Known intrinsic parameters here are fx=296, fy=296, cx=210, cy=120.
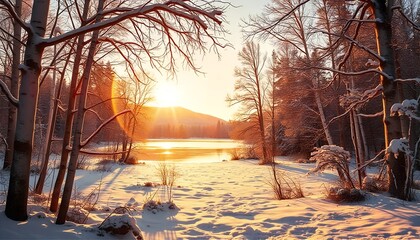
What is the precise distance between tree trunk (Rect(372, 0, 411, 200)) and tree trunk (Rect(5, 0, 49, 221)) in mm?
6279

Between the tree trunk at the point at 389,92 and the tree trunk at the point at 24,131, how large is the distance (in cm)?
628

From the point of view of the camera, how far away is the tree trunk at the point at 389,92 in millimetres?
6016

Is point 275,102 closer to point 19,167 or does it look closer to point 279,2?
point 279,2

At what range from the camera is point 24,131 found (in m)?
3.56

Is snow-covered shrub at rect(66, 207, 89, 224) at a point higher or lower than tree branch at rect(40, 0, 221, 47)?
lower

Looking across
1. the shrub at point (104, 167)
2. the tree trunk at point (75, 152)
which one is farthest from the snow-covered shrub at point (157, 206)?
the shrub at point (104, 167)

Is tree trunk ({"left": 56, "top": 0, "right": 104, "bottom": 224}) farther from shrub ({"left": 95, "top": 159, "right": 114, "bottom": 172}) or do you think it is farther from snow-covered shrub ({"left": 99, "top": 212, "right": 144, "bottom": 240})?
shrub ({"left": 95, "top": 159, "right": 114, "bottom": 172})

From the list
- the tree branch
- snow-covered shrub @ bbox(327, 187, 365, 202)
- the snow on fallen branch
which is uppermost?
the tree branch

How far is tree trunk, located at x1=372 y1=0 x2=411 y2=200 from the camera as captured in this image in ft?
19.7

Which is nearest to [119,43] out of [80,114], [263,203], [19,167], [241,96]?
[80,114]

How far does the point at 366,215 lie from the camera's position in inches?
195

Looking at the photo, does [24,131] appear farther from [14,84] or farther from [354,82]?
[354,82]

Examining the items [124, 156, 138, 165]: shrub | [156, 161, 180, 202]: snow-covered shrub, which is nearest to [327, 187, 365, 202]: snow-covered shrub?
[156, 161, 180, 202]: snow-covered shrub

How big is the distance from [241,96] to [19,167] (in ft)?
71.5
